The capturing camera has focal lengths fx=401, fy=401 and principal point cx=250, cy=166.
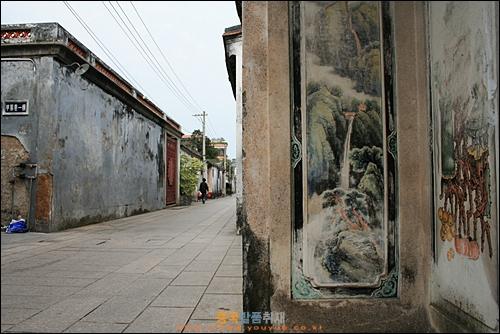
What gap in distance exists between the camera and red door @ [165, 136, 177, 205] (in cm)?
1823

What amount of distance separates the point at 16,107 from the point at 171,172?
10.9 m

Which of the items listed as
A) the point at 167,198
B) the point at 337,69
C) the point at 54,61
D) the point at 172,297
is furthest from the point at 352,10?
the point at 167,198

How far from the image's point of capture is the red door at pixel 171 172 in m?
18.2

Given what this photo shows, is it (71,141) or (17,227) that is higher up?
(71,141)

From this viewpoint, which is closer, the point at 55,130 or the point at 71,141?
the point at 55,130

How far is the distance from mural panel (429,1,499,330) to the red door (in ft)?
52.4

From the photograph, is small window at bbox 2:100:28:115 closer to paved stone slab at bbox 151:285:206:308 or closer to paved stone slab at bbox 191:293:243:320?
paved stone slab at bbox 151:285:206:308

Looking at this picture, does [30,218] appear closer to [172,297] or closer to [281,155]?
[172,297]

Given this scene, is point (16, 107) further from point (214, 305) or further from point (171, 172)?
point (171, 172)

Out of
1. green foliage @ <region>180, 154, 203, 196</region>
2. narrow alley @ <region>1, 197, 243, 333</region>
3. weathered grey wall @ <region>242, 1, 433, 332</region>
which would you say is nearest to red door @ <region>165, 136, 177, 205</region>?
green foliage @ <region>180, 154, 203, 196</region>

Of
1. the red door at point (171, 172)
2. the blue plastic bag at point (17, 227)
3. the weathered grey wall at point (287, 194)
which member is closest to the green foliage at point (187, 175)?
the red door at point (171, 172)

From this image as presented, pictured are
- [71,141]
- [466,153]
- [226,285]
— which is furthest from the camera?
[71,141]

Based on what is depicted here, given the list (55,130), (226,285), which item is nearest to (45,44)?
(55,130)

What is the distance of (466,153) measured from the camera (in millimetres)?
2359
